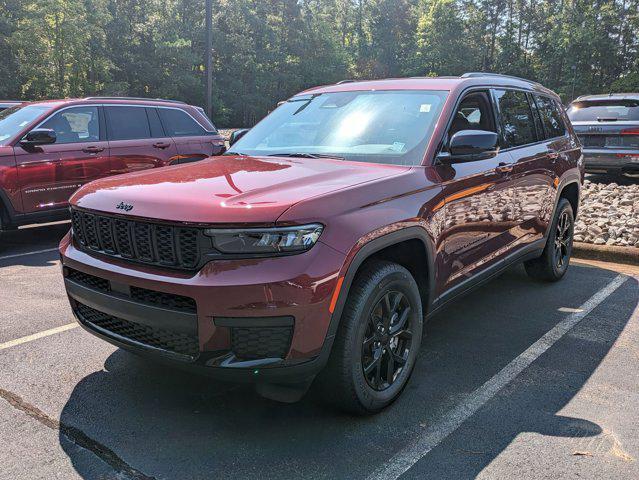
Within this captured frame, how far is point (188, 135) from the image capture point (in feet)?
28.8

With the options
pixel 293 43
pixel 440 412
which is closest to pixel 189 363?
pixel 440 412

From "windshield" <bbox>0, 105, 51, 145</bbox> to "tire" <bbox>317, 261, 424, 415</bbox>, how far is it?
5659mm

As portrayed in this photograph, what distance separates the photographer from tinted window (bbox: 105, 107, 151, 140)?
7895 millimetres

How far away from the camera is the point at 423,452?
2.87m

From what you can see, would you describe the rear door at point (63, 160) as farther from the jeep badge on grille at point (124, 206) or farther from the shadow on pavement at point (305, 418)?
the jeep badge on grille at point (124, 206)

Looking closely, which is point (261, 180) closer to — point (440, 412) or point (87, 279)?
point (87, 279)

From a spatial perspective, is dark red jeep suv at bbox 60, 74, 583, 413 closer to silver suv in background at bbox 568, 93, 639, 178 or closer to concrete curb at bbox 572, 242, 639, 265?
concrete curb at bbox 572, 242, 639, 265

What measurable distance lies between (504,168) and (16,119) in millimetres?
6018

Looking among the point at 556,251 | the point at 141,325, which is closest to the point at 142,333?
the point at 141,325

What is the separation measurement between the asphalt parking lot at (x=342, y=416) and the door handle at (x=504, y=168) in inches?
48.0

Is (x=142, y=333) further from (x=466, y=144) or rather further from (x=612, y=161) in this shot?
(x=612, y=161)

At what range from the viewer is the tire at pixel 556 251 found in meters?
5.68

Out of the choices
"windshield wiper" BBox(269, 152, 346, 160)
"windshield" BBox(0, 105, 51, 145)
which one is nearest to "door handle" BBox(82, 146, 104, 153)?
"windshield" BBox(0, 105, 51, 145)

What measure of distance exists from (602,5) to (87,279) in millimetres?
68785
